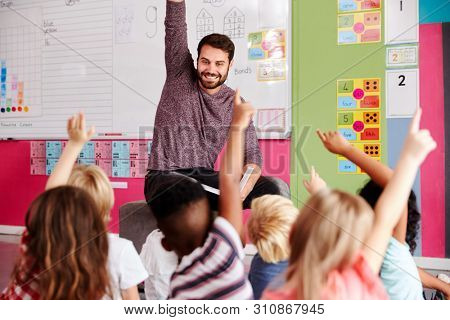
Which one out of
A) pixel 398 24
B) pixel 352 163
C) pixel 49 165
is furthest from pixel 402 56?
pixel 49 165

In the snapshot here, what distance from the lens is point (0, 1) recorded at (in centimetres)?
86

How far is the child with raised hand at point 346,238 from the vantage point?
0.48 m

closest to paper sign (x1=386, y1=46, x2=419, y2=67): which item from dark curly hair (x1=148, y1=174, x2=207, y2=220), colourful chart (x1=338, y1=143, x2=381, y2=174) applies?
colourful chart (x1=338, y1=143, x2=381, y2=174)

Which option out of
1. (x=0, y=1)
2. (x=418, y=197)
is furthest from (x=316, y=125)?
(x=0, y=1)

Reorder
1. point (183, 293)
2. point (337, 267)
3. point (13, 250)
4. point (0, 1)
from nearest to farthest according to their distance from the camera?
point (337, 267)
point (183, 293)
point (13, 250)
point (0, 1)

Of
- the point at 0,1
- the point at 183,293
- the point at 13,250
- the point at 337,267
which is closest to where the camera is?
the point at 337,267

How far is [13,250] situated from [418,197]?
24.8 inches

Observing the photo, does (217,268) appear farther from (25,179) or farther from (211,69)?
(25,179)

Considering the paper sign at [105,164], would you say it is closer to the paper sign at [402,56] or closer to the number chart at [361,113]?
the number chart at [361,113]

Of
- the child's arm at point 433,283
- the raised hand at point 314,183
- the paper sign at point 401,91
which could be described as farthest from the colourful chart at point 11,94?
the child's arm at point 433,283

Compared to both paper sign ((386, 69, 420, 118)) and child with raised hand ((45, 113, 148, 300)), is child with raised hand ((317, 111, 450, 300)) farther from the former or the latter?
child with raised hand ((45, 113, 148, 300))

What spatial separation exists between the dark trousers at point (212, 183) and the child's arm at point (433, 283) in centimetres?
33

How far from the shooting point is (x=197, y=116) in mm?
728
